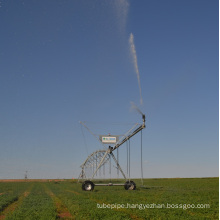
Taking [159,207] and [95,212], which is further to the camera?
[159,207]

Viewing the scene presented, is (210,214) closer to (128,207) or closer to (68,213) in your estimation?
(128,207)

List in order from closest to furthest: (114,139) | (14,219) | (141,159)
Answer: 1. (14,219)
2. (141,159)
3. (114,139)

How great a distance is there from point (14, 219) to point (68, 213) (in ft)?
11.0

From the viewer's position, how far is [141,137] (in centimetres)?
3206

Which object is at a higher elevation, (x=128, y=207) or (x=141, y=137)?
(x=141, y=137)

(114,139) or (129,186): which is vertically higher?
(114,139)

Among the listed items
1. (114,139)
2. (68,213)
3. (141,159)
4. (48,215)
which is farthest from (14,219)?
(114,139)

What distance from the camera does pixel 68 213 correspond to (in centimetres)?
1680

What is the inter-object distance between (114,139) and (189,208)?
59.8ft

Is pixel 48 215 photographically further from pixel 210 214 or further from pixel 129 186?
pixel 129 186

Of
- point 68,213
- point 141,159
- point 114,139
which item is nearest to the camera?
point 68,213

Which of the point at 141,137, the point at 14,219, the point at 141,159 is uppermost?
the point at 141,137

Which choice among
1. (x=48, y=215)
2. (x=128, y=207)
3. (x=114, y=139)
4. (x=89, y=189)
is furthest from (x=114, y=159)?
(x=48, y=215)

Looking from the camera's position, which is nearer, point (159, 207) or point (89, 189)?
point (159, 207)
